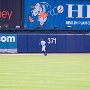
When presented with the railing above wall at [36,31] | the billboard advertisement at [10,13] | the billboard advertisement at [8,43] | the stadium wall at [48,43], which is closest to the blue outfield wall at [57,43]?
the stadium wall at [48,43]

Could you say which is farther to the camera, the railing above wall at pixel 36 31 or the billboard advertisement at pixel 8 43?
the railing above wall at pixel 36 31

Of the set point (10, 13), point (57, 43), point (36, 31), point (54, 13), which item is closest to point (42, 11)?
point (54, 13)

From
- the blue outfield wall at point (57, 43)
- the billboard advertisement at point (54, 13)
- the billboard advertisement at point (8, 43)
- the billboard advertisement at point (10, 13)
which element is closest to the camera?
the billboard advertisement at point (8, 43)

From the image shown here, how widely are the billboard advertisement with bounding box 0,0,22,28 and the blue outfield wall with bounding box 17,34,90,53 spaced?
60.3 inches

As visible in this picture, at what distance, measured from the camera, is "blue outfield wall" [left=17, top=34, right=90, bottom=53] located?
29.8m

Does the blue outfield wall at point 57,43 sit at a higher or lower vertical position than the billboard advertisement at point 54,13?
lower

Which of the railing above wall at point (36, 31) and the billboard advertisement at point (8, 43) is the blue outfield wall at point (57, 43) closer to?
the billboard advertisement at point (8, 43)

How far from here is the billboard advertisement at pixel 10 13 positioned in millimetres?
30297

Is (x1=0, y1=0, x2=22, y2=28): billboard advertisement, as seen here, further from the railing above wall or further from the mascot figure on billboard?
the mascot figure on billboard

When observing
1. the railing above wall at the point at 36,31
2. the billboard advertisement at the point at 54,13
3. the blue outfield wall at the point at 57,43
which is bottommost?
the blue outfield wall at the point at 57,43

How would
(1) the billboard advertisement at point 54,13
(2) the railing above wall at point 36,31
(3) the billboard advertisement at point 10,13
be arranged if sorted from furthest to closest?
(1) the billboard advertisement at point 54,13 → (2) the railing above wall at point 36,31 → (3) the billboard advertisement at point 10,13

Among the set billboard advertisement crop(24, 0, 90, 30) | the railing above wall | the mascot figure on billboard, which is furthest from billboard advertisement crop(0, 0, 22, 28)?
the mascot figure on billboard
